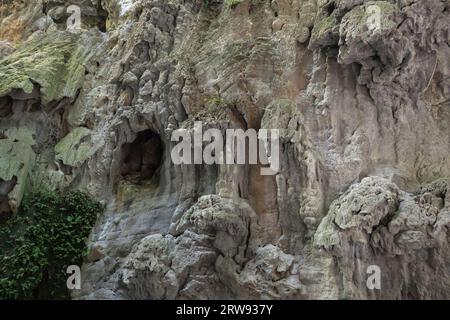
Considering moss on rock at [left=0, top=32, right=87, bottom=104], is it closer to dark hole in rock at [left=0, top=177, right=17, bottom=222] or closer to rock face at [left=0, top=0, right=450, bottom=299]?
rock face at [left=0, top=0, right=450, bottom=299]

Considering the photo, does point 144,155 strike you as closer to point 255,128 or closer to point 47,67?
point 255,128

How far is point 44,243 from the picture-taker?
9570 millimetres

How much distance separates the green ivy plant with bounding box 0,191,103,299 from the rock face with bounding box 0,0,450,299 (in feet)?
0.99

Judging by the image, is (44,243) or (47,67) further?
(47,67)

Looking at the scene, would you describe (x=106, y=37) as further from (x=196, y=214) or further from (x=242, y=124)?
(x=196, y=214)

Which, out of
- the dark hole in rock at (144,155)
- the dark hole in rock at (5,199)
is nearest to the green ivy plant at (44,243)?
the dark hole in rock at (5,199)

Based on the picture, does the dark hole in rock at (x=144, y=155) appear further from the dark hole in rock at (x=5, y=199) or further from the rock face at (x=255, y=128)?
the dark hole in rock at (x=5, y=199)

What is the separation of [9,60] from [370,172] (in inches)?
353

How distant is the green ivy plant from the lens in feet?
30.1

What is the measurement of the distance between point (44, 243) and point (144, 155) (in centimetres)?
297

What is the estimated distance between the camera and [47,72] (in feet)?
36.0

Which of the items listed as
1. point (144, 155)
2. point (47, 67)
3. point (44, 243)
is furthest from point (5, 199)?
point (47, 67)
